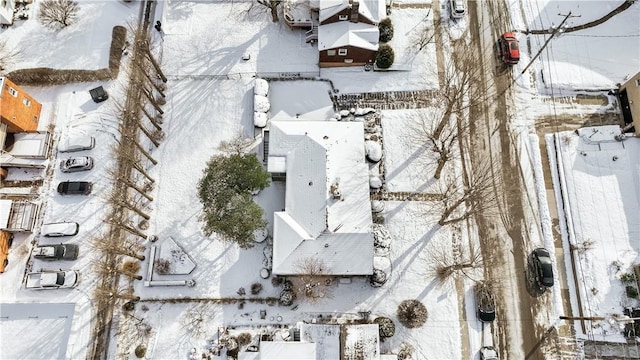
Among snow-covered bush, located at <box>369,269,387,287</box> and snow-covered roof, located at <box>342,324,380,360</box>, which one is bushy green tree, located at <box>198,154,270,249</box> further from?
snow-covered roof, located at <box>342,324,380,360</box>

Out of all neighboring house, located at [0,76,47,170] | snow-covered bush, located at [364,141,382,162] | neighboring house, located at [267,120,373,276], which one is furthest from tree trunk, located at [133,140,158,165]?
snow-covered bush, located at [364,141,382,162]

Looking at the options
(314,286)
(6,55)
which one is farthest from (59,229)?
(314,286)

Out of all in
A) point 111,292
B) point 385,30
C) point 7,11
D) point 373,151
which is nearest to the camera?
point 111,292

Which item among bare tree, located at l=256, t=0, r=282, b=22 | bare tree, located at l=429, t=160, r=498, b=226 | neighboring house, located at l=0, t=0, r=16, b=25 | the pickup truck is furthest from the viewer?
neighboring house, located at l=0, t=0, r=16, b=25

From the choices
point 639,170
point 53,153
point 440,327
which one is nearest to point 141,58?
point 53,153

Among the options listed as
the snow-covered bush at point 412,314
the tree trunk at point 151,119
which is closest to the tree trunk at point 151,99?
the tree trunk at point 151,119

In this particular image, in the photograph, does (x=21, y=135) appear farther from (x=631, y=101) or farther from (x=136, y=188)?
(x=631, y=101)
